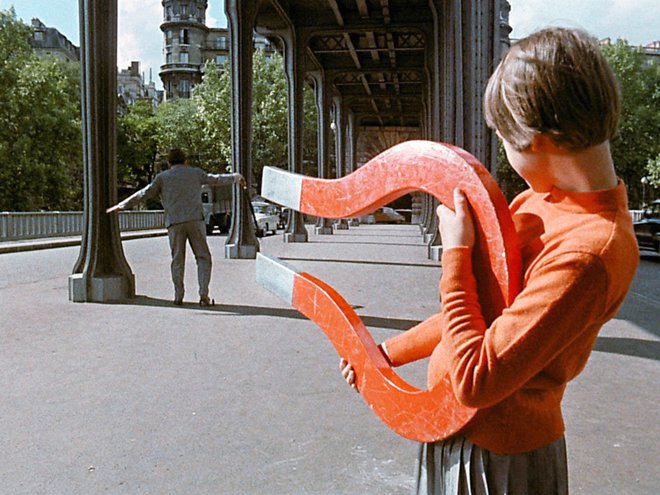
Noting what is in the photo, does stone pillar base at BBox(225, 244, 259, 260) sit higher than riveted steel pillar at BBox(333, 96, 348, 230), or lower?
lower

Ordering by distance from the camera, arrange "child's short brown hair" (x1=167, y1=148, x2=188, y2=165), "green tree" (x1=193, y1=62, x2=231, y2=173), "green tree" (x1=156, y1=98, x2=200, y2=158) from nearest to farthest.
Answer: "child's short brown hair" (x1=167, y1=148, x2=188, y2=165), "green tree" (x1=193, y1=62, x2=231, y2=173), "green tree" (x1=156, y1=98, x2=200, y2=158)

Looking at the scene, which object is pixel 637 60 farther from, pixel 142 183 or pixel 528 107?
pixel 528 107

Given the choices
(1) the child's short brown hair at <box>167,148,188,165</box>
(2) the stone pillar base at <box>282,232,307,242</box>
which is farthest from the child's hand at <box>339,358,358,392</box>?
(2) the stone pillar base at <box>282,232,307,242</box>

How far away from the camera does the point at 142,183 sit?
229 ft

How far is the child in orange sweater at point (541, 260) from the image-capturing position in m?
1.30

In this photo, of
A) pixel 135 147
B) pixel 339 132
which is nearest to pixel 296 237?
pixel 339 132

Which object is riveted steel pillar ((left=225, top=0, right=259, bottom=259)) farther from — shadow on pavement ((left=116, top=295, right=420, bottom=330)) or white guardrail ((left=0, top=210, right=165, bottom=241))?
shadow on pavement ((left=116, top=295, right=420, bottom=330))

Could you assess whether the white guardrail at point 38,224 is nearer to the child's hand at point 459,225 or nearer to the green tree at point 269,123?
the green tree at point 269,123

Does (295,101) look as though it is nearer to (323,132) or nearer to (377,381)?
(323,132)

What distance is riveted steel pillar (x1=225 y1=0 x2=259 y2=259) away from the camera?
18.2 metres

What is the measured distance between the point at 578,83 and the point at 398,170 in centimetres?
39

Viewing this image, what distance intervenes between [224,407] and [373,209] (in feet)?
11.9

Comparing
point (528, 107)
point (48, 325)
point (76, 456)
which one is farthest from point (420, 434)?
point (48, 325)

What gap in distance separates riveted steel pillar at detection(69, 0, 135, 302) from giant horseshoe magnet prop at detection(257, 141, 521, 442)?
356 inches
